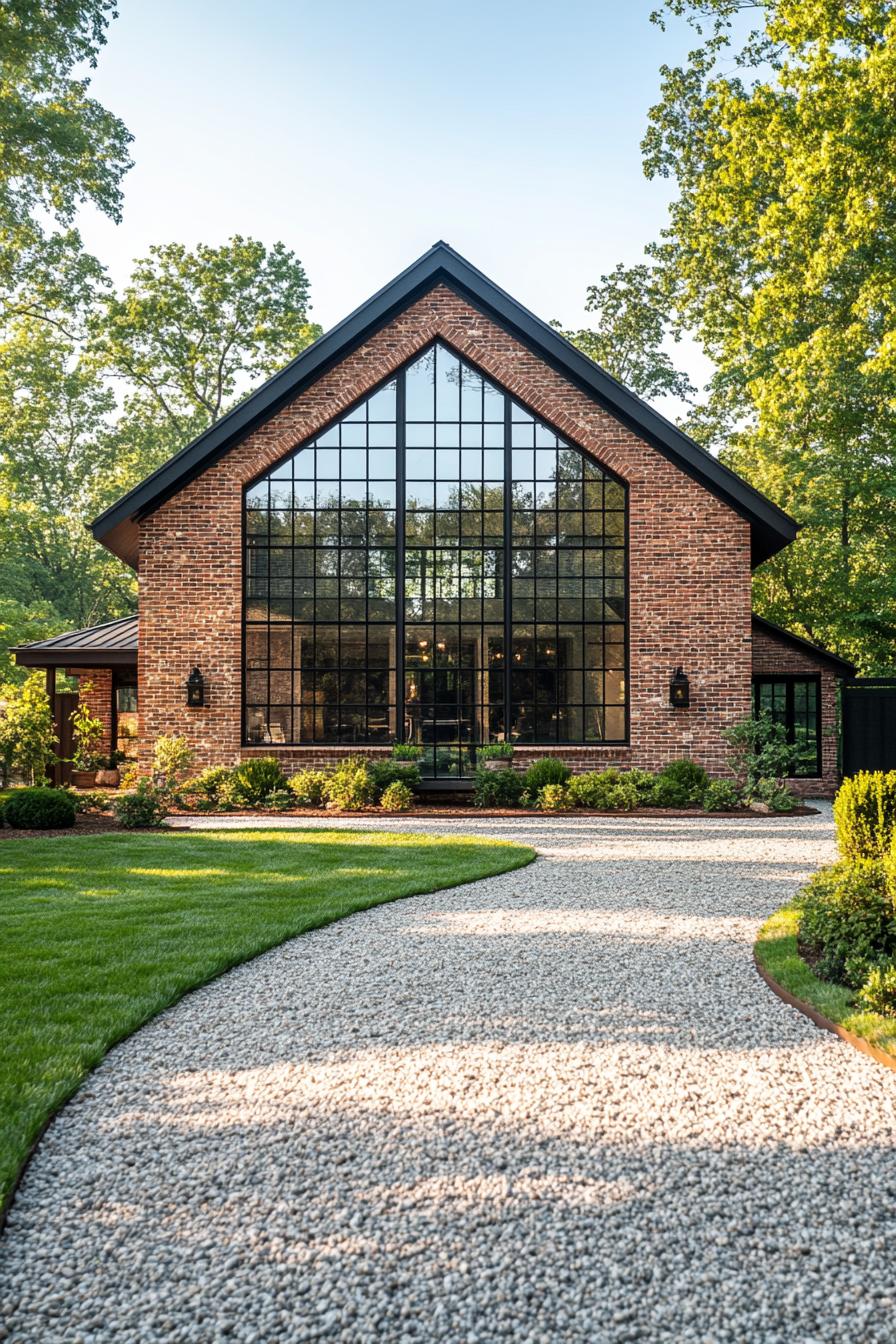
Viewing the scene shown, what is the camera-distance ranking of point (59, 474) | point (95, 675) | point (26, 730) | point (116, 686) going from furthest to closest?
1. point (59, 474)
2. point (116, 686)
3. point (95, 675)
4. point (26, 730)

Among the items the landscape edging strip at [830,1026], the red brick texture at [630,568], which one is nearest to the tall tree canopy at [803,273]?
the red brick texture at [630,568]

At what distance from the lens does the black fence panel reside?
1802 centimetres

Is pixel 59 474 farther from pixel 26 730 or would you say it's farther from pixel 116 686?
pixel 26 730

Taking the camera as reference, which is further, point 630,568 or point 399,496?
point 399,496

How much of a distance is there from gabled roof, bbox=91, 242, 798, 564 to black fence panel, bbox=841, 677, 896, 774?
413 centimetres

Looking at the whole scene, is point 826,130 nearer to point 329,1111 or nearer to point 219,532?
point 219,532

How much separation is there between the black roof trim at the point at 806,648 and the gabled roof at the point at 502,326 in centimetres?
273

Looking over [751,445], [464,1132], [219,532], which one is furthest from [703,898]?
[751,445]

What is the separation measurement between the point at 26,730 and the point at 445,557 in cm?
737

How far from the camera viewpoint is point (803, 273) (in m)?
17.0

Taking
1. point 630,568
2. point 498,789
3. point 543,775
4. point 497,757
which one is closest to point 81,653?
point 497,757

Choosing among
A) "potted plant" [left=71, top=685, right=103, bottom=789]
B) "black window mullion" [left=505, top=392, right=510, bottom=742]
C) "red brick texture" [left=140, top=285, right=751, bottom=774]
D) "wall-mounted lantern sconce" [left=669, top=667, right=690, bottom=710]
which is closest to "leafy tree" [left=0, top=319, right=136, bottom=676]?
"potted plant" [left=71, top=685, right=103, bottom=789]

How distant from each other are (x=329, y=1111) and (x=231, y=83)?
39.3 ft

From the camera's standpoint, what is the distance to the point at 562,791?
1458 cm
